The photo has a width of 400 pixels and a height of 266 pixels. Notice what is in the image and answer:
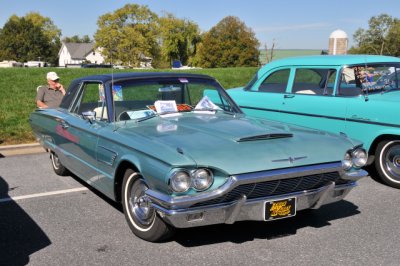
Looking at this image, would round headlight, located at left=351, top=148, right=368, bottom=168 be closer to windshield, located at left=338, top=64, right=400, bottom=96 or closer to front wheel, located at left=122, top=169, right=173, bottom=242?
front wheel, located at left=122, top=169, right=173, bottom=242

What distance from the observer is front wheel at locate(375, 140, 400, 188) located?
5.70 m

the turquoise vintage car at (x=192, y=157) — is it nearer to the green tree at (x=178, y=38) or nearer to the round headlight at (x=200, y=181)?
the round headlight at (x=200, y=181)

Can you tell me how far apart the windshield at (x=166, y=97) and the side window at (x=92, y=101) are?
190 mm

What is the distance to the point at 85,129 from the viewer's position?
15.7ft

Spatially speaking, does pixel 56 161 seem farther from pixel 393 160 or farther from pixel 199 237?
pixel 393 160

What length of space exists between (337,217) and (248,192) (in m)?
1.55

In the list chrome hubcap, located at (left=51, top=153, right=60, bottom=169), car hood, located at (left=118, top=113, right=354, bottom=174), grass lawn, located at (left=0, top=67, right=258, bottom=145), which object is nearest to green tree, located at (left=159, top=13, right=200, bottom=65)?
grass lawn, located at (left=0, top=67, right=258, bottom=145)

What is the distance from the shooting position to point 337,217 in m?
4.51

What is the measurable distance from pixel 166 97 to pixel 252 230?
5.61 feet

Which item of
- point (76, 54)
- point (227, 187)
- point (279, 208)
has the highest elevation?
point (76, 54)

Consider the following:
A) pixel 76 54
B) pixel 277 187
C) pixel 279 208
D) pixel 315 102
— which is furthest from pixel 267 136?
pixel 76 54

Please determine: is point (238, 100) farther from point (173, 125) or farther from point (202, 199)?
point (202, 199)

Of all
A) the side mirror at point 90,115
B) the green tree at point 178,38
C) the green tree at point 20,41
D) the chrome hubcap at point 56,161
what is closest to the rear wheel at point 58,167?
the chrome hubcap at point 56,161

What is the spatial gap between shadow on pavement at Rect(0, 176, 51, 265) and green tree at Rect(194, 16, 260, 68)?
55651 mm
